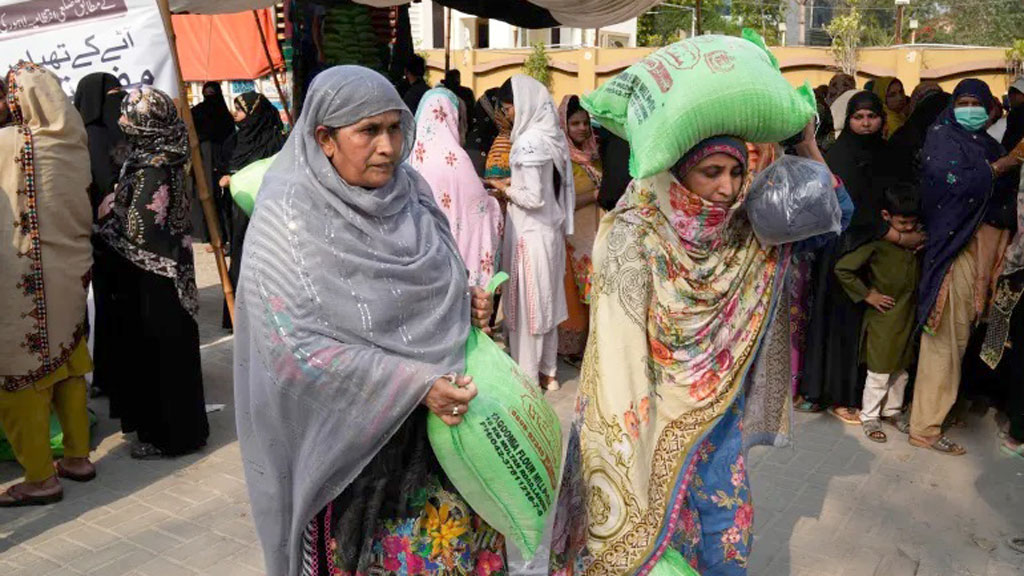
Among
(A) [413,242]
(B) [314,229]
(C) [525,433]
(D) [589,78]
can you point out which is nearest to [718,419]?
(C) [525,433]

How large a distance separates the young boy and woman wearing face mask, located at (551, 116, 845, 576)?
257 cm

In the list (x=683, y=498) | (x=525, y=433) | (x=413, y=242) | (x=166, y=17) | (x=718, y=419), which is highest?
(x=166, y=17)

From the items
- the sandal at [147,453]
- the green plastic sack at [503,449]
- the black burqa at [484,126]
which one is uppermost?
the black burqa at [484,126]

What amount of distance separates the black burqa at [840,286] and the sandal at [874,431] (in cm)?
18

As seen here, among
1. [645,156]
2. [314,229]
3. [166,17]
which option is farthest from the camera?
[166,17]

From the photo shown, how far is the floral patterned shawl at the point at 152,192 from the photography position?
4348 mm

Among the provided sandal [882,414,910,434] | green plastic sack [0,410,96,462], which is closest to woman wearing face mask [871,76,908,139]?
sandal [882,414,910,434]

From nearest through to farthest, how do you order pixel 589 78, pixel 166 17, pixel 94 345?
pixel 166 17
pixel 94 345
pixel 589 78

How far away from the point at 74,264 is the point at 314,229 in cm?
264

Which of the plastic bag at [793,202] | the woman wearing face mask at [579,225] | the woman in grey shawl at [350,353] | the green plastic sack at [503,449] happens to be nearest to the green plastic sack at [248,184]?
the woman in grey shawl at [350,353]

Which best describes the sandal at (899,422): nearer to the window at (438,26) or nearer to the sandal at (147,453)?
the sandal at (147,453)

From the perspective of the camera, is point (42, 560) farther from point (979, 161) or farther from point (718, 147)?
point (979, 161)

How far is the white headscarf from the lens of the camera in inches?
223

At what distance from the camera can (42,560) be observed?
3744 mm
